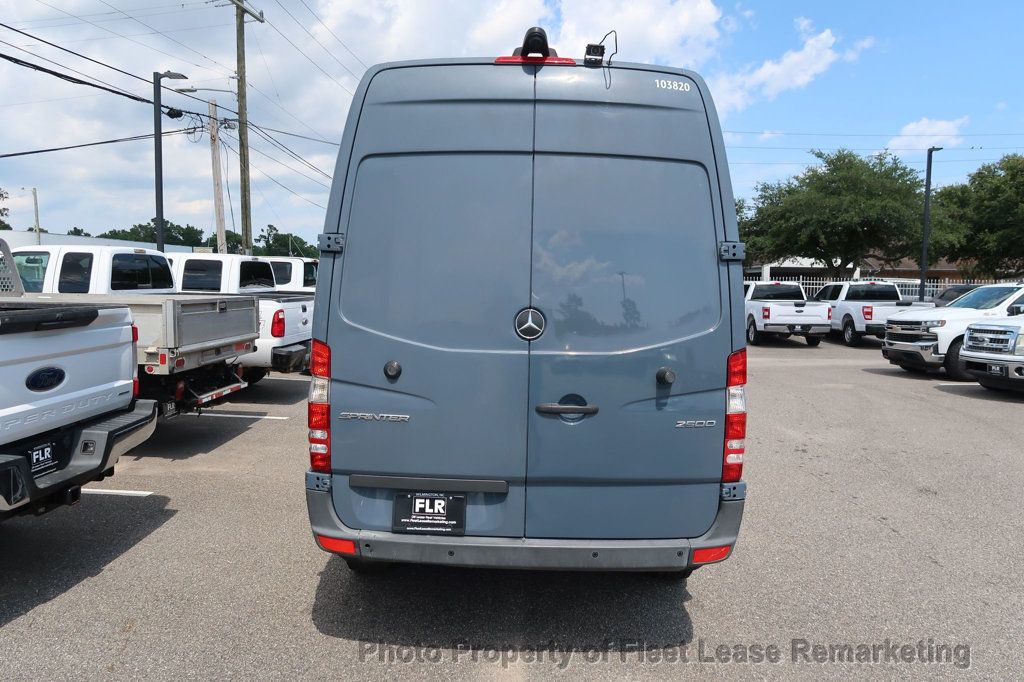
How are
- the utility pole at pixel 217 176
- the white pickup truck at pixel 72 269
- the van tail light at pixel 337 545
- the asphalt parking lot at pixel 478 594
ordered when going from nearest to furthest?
the van tail light at pixel 337 545 → the asphalt parking lot at pixel 478 594 → the white pickup truck at pixel 72 269 → the utility pole at pixel 217 176

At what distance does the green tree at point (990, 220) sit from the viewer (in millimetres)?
28812

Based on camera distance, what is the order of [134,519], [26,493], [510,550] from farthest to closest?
[134,519] → [26,493] → [510,550]

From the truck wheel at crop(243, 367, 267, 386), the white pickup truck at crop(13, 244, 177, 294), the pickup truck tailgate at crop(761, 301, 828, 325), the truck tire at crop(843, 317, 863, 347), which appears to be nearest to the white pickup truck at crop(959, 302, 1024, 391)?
the pickup truck tailgate at crop(761, 301, 828, 325)


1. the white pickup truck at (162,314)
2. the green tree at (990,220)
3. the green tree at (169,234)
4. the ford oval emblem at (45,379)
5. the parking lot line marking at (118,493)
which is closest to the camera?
the ford oval emblem at (45,379)

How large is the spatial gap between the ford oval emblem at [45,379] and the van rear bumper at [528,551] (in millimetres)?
1827

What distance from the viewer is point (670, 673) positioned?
11.1ft

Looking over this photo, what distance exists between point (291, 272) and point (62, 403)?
11.1 metres

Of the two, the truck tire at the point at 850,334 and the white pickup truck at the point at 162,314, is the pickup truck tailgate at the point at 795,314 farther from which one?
the white pickup truck at the point at 162,314

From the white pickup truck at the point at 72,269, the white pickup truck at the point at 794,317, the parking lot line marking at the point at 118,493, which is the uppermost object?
the white pickup truck at the point at 72,269

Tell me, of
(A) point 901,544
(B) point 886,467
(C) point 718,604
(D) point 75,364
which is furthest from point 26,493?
(B) point 886,467

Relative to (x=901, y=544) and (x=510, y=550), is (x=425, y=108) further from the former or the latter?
(x=901, y=544)

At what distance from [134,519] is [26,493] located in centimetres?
168

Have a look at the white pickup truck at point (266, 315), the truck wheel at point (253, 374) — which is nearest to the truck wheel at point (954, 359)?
the white pickup truck at point (266, 315)

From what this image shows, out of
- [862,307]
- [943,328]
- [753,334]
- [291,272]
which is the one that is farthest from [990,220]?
[291,272]
